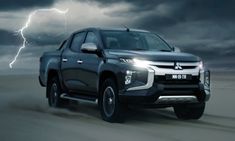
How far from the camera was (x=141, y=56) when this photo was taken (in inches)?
399

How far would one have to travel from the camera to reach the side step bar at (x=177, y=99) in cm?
1009

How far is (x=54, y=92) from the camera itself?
13.6 meters

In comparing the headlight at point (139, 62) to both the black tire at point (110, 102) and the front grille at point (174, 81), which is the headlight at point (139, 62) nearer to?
the front grille at point (174, 81)

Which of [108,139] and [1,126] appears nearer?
[108,139]

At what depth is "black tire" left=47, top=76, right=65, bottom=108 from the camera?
13.2 m

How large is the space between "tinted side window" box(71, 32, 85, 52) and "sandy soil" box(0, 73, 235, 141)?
1.41 meters

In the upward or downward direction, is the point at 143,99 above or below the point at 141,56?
below

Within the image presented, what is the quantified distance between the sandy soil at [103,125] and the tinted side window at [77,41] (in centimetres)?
141

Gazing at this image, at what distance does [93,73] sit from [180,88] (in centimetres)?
186

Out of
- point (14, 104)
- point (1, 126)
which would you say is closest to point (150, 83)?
Answer: point (1, 126)

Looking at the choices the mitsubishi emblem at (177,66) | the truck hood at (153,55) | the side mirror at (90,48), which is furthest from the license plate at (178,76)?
the side mirror at (90,48)

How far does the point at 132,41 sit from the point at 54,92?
2842 millimetres

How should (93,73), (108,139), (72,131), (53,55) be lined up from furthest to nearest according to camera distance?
(53,55)
(93,73)
(72,131)
(108,139)

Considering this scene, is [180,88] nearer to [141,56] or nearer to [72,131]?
[141,56]
